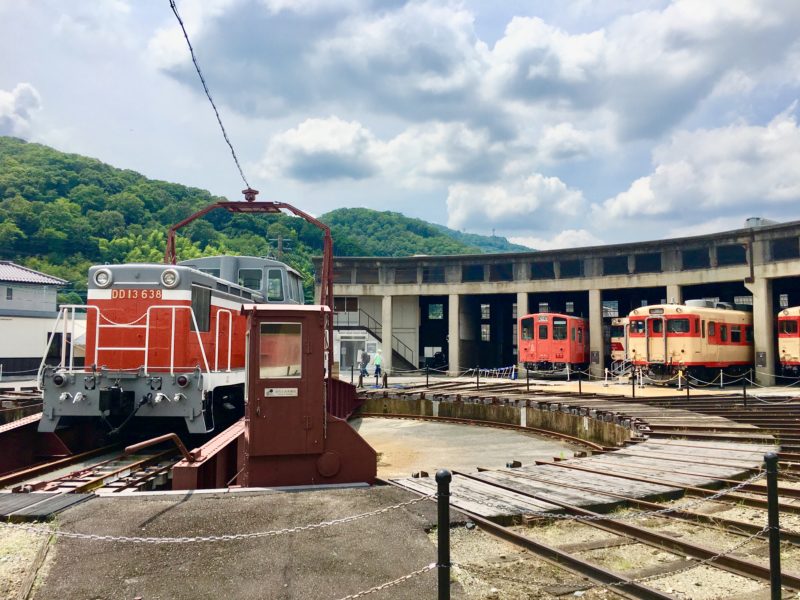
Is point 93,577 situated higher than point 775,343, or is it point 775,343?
point 775,343

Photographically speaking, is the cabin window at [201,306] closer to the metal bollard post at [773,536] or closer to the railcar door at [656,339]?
the metal bollard post at [773,536]

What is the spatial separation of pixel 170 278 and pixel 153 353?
154cm

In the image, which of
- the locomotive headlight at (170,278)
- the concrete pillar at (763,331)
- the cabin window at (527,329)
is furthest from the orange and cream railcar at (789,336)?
the locomotive headlight at (170,278)

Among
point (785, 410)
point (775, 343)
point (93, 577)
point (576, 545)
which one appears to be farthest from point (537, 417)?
point (775, 343)

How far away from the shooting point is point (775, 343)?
2745 cm

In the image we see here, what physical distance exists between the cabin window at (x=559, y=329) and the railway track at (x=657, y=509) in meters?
18.0

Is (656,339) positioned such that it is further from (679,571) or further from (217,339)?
(679,571)

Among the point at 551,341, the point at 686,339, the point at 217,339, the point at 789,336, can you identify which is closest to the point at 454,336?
the point at 551,341

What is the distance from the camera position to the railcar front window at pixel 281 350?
728cm

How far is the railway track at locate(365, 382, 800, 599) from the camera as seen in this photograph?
14.6 feet

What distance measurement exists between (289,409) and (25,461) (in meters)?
6.08

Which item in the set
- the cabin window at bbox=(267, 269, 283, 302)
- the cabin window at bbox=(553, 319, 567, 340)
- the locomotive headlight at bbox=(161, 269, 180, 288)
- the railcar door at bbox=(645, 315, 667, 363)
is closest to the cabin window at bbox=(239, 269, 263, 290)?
the cabin window at bbox=(267, 269, 283, 302)

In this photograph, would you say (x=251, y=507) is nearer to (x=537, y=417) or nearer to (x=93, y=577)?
(x=93, y=577)

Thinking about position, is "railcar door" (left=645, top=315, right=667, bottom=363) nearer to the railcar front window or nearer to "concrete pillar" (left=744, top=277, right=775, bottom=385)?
"concrete pillar" (left=744, top=277, right=775, bottom=385)
